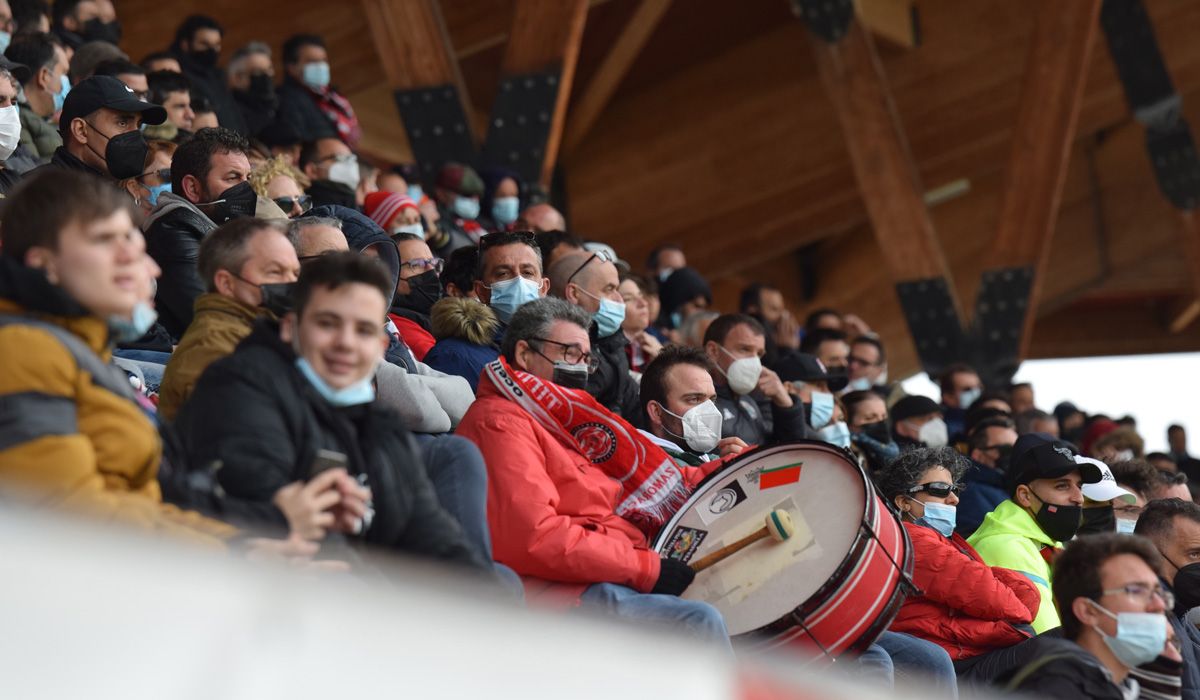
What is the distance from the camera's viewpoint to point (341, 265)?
10.2 feet

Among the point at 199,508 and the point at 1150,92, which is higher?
the point at 199,508

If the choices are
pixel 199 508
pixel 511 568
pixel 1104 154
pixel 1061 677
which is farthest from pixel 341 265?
pixel 1104 154

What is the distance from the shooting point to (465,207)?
7.70 meters

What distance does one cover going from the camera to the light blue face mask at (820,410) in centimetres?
665

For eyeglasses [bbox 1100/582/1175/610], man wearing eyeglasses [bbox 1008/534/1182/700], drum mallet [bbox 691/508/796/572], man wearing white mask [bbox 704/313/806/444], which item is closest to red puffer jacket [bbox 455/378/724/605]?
drum mallet [bbox 691/508/796/572]

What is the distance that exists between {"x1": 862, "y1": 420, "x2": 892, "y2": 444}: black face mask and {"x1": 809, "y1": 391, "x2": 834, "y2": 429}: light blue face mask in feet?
1.54

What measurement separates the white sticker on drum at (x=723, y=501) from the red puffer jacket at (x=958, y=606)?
0.91m

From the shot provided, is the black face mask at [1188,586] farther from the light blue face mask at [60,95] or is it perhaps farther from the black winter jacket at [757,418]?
the light blue face mask at [60,95]

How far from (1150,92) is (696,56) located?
10.6 ft

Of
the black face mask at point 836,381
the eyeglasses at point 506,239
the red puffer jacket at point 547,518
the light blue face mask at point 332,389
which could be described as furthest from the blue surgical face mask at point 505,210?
the light blue face mask at point 332,389

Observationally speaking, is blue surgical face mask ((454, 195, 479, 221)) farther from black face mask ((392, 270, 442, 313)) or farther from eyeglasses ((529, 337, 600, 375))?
eyeglasses ((529, 337, 600, 375))

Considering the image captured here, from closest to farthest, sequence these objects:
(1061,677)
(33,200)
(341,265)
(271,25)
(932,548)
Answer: (33,200), (341,265), (1061,677), (932,548), (271,25)

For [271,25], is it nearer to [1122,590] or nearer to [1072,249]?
[1122,590]

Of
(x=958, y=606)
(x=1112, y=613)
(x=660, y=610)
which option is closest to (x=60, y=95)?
(x=660, y=610)
